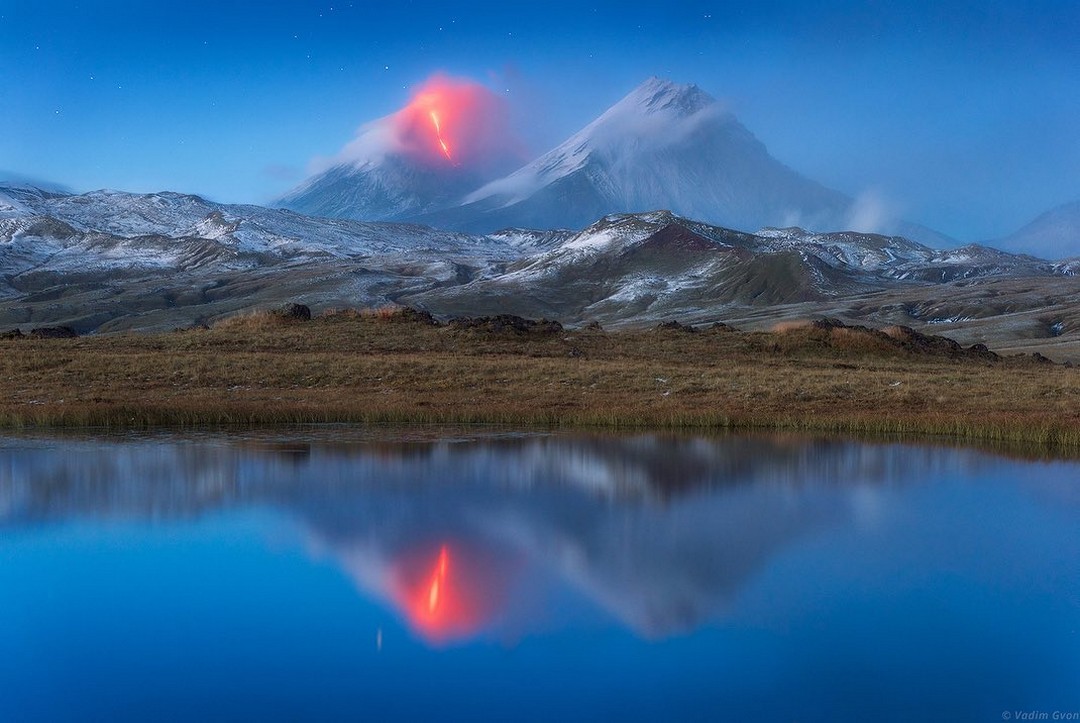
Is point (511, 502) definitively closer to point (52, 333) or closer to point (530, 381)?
point (530, 381)

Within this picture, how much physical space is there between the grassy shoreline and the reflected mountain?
2816 millimetres

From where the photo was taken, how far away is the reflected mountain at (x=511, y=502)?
33.7 ft

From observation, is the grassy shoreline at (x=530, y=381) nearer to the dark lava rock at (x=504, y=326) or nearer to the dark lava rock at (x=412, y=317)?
the dark lava rock at (x=412, y=317)

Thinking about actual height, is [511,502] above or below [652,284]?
below

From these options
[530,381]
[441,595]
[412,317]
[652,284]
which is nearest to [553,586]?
[441,595]

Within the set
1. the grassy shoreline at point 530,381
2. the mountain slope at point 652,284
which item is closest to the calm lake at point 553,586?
the grassy shoreline at point 530,381

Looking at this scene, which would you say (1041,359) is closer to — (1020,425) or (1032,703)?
(1020,425)

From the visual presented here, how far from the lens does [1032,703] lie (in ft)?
25.6

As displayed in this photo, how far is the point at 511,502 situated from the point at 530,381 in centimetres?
1562

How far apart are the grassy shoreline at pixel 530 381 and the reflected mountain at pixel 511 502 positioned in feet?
9.24

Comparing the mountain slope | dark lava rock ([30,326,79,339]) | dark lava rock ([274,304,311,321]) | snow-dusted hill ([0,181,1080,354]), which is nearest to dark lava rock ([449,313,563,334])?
dark lava rock ([274,304,311,321])

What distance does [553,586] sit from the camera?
10438mm

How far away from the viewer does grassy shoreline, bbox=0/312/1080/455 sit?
23.6 m

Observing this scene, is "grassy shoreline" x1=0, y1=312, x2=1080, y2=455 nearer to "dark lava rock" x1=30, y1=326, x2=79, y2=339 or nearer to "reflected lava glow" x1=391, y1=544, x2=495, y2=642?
"dark lava rock" x1=30, y1=326, x2=79, y2=339
